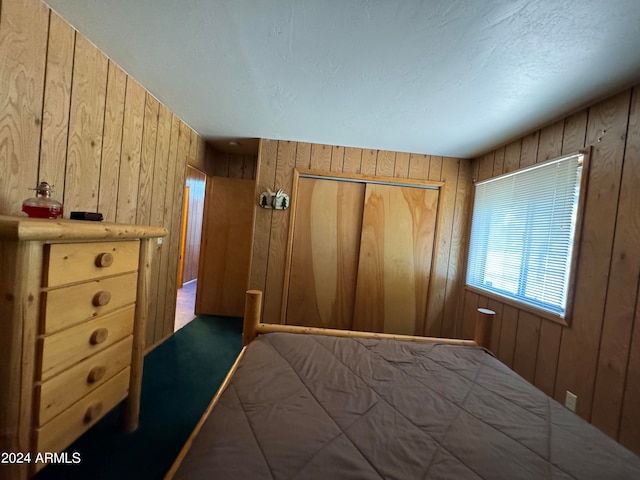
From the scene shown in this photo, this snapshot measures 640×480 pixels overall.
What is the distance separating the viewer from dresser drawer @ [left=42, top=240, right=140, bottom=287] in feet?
2.92

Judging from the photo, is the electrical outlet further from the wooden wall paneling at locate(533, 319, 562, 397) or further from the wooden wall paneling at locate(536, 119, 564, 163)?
the wooden wall paneling at locate(536, 119, 564, 163)

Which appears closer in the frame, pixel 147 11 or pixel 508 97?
pixel 147 11

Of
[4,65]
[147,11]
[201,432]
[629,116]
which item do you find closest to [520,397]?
[201,432]

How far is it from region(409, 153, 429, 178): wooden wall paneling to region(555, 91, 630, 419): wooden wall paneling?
4.41 feet

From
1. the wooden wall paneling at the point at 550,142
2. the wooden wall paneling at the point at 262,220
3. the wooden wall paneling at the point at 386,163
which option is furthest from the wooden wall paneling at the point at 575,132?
the wooden wall paneling at the point at 262,220

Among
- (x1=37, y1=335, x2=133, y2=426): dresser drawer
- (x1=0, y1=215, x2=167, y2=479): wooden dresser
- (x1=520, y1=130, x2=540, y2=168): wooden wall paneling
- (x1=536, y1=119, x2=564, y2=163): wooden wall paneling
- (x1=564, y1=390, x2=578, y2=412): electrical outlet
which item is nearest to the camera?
(x1=0, y1=215, x2=167, y2=479): wooden dresser

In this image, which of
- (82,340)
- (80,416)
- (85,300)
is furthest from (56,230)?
(80,416)

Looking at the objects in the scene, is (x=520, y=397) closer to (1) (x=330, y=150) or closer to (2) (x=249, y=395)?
(2) (x=249, y=395)

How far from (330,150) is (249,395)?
2509 mm

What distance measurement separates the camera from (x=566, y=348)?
5.64 ft

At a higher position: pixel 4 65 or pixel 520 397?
pixel 4 65

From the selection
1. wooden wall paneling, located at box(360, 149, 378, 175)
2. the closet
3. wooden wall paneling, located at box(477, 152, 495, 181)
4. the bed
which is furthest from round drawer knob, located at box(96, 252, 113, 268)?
wooden wall paneling, located at box(477, 152, 495, 181)

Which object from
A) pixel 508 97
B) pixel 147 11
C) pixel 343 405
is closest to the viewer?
pixel 343 405

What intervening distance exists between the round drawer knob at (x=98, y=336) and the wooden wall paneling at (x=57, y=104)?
0.77 metres
